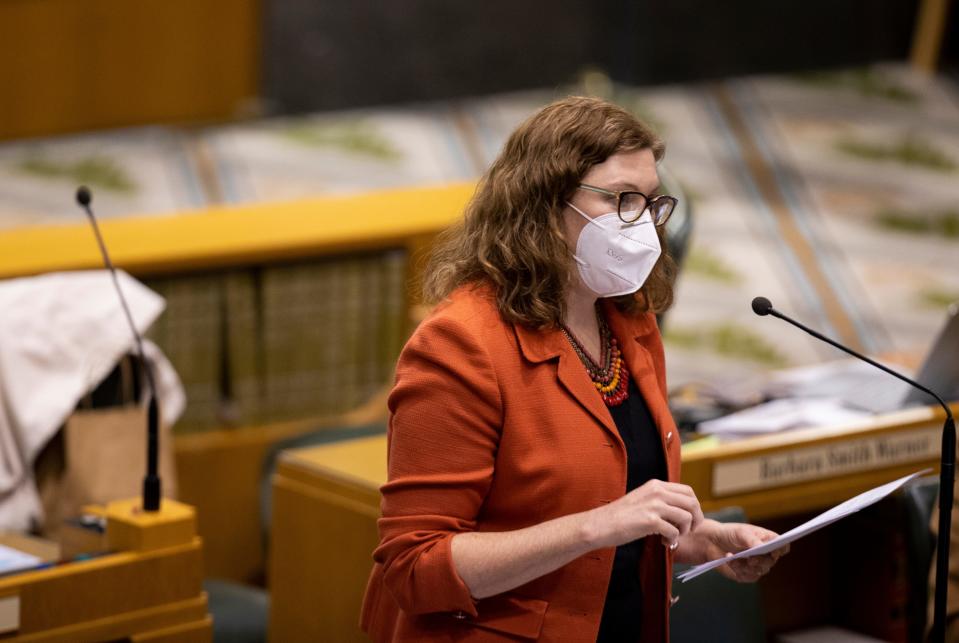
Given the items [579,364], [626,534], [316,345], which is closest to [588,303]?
[579,364]

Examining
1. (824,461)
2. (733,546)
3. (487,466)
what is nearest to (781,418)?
(824,461)

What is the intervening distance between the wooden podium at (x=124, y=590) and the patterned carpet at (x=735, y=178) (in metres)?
3.89

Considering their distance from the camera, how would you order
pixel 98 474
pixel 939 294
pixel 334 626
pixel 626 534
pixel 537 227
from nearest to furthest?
pixel 626 534, pixel 537 227, pixel 334 626, pixel 98 474, pixel 939 294

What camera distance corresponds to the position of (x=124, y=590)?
3500mm

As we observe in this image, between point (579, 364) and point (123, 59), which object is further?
point (123, 59)

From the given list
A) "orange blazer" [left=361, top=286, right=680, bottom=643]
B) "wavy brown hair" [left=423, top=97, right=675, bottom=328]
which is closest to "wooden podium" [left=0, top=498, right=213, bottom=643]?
"orange blazer" [left=361, top=286, right=680, bottom=643]

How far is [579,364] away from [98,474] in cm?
203

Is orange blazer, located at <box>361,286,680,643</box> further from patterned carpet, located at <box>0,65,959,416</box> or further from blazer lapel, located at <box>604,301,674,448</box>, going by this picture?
patterned carpet, located at <box>0,65,959,416</box>

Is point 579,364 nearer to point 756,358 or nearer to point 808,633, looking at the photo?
point 808,633

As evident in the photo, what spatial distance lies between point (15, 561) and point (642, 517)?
1.66 m

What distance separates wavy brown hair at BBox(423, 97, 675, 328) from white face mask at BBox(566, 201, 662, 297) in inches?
1.2

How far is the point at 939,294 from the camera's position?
26.5ft

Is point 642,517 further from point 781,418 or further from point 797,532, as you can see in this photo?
point 781,418

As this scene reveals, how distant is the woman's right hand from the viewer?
7.68 feet
